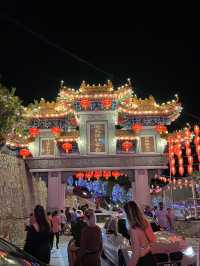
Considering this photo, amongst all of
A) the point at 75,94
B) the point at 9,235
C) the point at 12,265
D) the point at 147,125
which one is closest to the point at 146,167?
the point at 147,125

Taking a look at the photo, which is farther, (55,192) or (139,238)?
(55,192)

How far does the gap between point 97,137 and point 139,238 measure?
19539 millimetres

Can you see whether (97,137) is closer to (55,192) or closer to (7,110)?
(55,192)

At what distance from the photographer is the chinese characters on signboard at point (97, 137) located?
78.9 feet

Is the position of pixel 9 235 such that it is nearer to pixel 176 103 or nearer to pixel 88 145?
pixel 88 145

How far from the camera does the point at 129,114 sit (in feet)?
80.1

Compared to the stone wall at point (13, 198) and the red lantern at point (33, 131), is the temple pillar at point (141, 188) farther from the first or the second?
the stone wall at point (13, 198)

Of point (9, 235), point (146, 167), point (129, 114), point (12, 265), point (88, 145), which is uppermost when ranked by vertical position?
point (129, 114)

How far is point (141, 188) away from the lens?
23.6 meters

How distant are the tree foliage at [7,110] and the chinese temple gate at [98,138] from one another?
8747 mm

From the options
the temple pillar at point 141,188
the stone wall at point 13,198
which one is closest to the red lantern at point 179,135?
the temple pillar at point 141,188

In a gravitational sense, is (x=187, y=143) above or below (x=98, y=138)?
below

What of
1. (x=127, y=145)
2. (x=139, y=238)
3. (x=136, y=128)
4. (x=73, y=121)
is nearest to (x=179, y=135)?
(x=136, y=128)

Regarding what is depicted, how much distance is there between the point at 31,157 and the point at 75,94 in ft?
17.3
